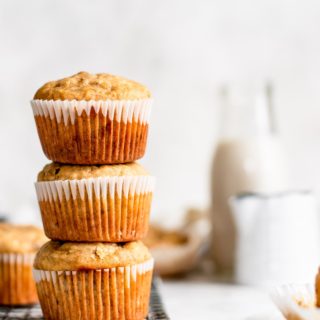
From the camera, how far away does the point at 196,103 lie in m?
2.97

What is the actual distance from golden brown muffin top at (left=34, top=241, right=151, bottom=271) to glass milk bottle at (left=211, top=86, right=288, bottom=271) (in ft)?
2.88

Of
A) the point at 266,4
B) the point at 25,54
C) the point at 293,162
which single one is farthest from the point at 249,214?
the point at 25,54

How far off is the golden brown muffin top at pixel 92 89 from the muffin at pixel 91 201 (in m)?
0.13

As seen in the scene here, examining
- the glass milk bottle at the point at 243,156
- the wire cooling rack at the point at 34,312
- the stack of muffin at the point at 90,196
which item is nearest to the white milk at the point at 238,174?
the glass milk bottle at the point at 243,156

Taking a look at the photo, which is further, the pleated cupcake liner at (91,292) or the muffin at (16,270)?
the muffin at (16,270)

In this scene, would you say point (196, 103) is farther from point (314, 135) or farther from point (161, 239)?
point (161, 239)

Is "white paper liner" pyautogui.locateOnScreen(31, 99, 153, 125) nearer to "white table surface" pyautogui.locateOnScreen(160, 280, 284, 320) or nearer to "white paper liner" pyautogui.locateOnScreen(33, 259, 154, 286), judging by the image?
"white paper liner" pyautogui.locateOnScreen(33, 259, 154, 286)

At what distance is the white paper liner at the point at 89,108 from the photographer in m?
1.27

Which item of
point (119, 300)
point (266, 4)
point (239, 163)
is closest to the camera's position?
point (119, 300)

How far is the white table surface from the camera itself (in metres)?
1.54

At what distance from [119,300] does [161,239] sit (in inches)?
34.3

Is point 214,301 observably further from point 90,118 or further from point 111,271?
point 90,118

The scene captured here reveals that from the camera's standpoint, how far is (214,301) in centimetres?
173

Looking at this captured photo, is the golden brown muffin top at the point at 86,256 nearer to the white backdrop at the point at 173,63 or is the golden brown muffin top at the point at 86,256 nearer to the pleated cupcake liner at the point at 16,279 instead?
the pleated cupcake liner at the point at 16,279
